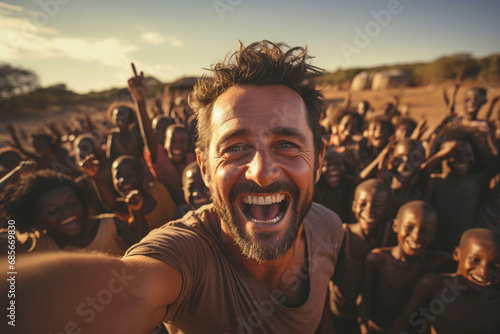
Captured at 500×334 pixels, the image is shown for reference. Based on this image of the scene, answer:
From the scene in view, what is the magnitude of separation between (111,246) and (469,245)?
311 cm

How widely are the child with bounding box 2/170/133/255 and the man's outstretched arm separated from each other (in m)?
1.76

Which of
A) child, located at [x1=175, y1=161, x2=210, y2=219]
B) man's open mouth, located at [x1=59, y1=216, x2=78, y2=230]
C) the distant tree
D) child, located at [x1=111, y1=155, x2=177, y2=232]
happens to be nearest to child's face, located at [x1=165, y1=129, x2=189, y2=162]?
child, located at [x1=111, y1=155, x2=177, y2=232]

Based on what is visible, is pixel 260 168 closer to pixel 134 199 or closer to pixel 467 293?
pixel 134 199

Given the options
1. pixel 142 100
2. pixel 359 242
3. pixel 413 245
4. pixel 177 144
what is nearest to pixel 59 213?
pixel 142 100

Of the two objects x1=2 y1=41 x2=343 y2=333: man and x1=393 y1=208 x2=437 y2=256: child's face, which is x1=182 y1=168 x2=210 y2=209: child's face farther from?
x1=393 y1=208 x2=437 y2=256: child's face

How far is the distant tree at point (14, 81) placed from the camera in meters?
27.5

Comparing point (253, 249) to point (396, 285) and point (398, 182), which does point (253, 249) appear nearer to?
point (396, 285)

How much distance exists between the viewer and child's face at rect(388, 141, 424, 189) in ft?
10.1

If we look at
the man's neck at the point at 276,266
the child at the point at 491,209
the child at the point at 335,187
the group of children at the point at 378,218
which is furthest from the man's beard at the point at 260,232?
the child at the point at 491,209

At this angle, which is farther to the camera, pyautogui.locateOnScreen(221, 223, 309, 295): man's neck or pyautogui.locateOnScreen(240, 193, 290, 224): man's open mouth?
pyautogui.locateOnScreen(221, 223, 309, 295): man's neck

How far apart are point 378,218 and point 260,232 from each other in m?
1.87

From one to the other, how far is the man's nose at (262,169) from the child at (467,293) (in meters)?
1.84

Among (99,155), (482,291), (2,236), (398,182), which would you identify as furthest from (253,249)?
(99,155)

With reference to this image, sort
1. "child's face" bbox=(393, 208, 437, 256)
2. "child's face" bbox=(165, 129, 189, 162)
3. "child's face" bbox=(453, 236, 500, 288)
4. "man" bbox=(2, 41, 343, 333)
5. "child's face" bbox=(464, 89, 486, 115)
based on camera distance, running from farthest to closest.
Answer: "child's face" bbox=(464, 89, 486, 115)
"child's face" bbox=(165, 129, 189, 162)
"child's face" bbox=(393, 208, 437, 256)
"child's face" bbox=(453, 236, 500, 288)
"man" bbox=(2, 41, 343, 333)
